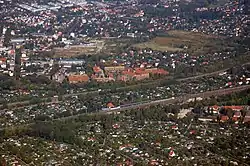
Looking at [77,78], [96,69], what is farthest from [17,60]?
[77,78]

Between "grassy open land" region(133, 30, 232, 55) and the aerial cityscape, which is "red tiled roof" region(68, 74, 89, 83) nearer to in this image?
the aerial cityscape

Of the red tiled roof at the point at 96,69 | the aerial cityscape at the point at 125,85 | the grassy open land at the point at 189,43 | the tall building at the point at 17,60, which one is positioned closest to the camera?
the aerial cityscape at the point at 125,85

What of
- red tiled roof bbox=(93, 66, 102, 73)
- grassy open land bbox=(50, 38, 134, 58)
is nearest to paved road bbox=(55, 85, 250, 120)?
red tiled roof bbox=(93, 66, 102, 73)

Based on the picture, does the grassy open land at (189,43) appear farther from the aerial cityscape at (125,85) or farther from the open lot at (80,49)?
the open lot at (80,49)

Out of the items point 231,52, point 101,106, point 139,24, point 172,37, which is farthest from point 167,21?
point 101,106

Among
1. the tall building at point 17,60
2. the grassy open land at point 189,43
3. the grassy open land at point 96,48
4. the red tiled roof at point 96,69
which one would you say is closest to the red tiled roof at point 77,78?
the red tiled roof at point 96,69

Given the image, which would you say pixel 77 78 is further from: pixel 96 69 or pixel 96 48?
pixel 96 48
